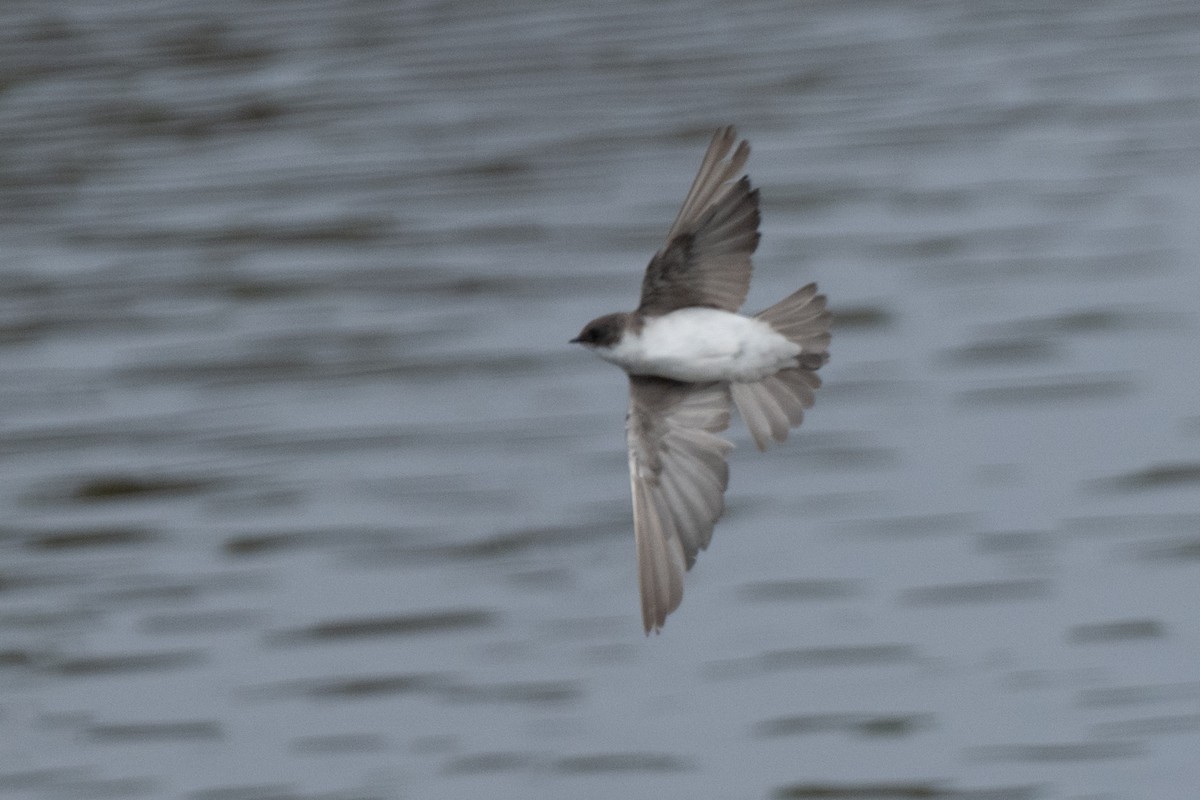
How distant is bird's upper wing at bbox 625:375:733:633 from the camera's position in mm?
4969

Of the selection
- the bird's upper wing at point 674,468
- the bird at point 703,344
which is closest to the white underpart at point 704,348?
the bird at point 703,344

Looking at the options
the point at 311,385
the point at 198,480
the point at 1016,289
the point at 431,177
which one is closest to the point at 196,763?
the point at 198,480

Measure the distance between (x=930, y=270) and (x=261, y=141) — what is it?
140 inches

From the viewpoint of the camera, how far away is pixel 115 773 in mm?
7605

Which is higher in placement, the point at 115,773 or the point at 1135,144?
the point at 1135,144

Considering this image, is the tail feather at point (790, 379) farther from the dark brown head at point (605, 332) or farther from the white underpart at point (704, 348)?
the dark brown head at point (605, 332)

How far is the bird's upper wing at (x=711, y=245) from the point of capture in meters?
4.79

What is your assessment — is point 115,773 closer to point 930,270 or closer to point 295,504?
point 295,504

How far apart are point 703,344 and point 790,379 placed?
0.29m

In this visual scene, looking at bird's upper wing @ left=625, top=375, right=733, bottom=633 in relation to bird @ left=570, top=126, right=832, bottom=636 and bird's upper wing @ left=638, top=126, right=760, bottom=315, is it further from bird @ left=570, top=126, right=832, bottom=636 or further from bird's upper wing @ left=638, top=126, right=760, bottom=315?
bird's upper wing @ left=638, top=126, right=760, bottom=315

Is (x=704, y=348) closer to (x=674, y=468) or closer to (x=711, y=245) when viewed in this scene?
(x=711, y=245)

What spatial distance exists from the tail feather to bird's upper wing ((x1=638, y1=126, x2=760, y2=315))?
0.30 feet

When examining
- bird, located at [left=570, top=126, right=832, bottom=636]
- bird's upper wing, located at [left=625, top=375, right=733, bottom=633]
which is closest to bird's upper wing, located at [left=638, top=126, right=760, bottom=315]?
bird, located at [left=570, top=126, right=832, bottom=636]

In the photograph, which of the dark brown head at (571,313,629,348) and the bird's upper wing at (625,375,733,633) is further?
the bird's upper wing at (625,375,733,633)
